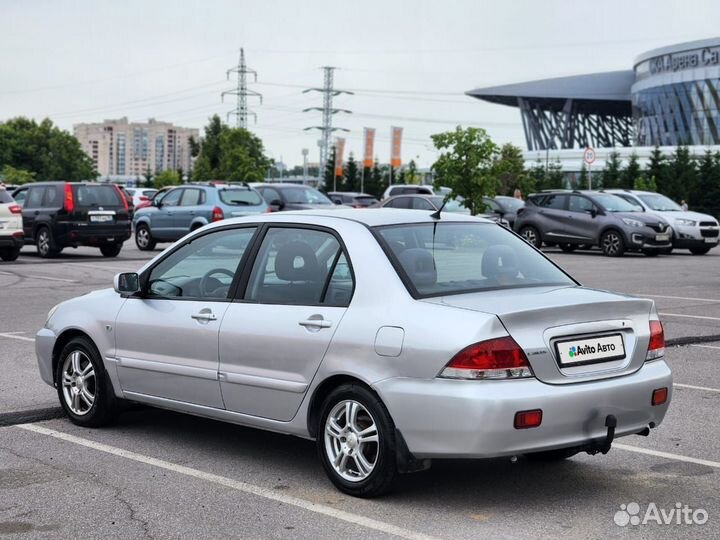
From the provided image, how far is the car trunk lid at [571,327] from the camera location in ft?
16.9

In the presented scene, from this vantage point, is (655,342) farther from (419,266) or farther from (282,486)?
(282,486)

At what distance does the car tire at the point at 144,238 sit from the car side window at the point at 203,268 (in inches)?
880

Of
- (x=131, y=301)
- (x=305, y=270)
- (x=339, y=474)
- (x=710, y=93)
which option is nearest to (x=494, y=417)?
(x=339, y=474)

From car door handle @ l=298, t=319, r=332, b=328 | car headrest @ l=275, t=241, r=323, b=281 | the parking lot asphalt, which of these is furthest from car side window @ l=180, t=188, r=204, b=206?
car door handle @ l=298, t=319, r=332, b=328

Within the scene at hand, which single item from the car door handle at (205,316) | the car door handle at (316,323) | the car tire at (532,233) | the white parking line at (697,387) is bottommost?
the car tire at (532,233)

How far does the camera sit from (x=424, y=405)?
5098 millimetres

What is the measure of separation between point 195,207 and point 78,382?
20487 mm

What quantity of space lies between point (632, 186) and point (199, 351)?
64.0m

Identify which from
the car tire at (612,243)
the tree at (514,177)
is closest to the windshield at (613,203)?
the car tire at (612,243)

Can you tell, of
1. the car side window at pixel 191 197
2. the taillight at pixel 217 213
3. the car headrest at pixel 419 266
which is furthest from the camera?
the car side window at pixel 191 197

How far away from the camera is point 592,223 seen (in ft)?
97.5

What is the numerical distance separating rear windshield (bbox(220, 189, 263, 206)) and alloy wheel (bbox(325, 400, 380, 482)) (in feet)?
72.2

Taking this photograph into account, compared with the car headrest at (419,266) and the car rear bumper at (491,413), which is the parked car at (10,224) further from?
the car rear bumper at (491,413)

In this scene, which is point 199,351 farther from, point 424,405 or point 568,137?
point 568,137
